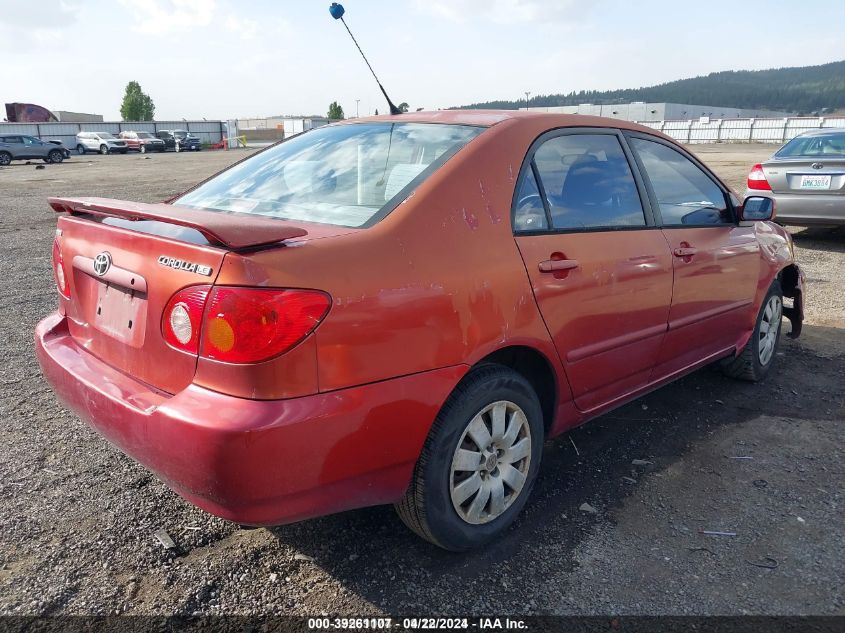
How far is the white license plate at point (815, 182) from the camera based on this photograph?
828cm

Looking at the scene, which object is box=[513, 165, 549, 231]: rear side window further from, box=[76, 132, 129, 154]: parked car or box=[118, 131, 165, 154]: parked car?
box=[118, 131, 165, 154]: parked car

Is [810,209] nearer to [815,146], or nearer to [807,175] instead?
[807,175]

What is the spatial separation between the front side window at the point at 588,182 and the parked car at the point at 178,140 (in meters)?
45.6

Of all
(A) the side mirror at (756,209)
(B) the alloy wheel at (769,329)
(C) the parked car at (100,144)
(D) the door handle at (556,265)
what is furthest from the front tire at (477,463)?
(C) the parked car at (100,144)

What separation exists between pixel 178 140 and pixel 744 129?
43.8 metres

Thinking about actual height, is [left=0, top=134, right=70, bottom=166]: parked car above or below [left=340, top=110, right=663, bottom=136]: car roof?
below

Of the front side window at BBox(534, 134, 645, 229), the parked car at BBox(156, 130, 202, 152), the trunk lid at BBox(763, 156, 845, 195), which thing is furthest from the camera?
the parked car at BBox(156, 130, 202, 152)

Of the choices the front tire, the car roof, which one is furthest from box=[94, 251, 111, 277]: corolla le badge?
the car roof

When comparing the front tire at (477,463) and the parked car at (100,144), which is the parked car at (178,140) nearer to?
the parked car at (100,144)

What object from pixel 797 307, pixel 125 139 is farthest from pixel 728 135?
pixel 797 307

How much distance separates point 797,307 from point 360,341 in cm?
405

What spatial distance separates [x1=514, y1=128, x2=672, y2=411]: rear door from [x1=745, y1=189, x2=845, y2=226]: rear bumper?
20.0 ft

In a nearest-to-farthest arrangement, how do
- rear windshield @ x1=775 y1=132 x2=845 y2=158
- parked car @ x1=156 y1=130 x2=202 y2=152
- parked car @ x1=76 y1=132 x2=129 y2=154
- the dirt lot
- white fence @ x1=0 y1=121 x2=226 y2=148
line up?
the dirt lot, rear windshield @ x1=775 y1=132 x2=845 y2=158, parked car @ x1=76 y1=132 x2=129 y2=154, parked car @ x1=156 y1=130 x2=202 y2=152, white fence @ x1=0 y1=121 x2=226 y2=148

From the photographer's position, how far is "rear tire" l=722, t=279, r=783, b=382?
168 inches
